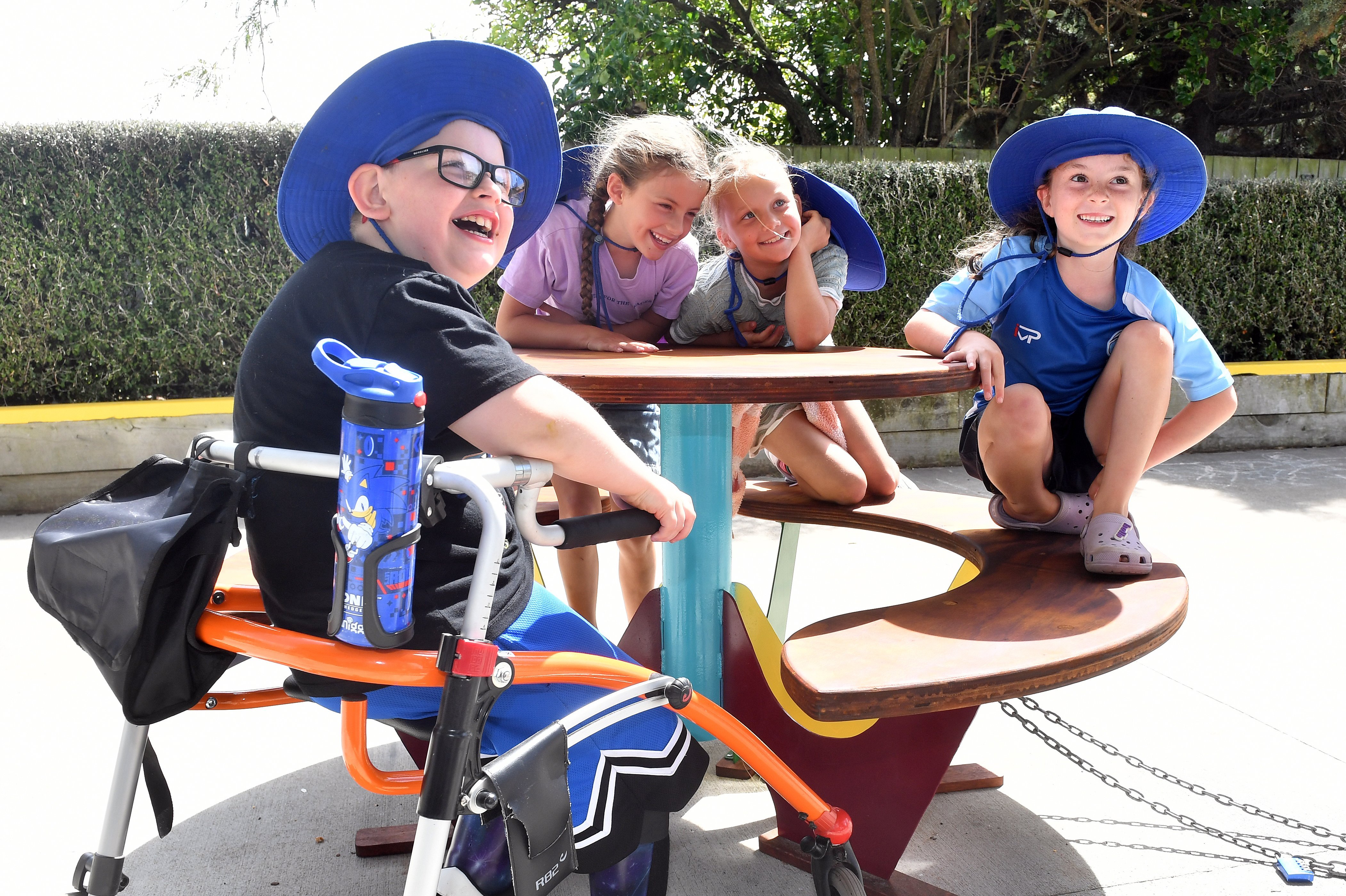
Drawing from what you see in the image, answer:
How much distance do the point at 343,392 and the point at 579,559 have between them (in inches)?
51.8

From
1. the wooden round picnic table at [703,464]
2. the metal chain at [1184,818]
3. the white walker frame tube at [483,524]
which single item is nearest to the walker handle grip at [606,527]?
the white walker frame tube at [483,524]

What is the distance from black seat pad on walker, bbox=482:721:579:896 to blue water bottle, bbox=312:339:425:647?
8.5 inches

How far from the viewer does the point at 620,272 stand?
2.46 m

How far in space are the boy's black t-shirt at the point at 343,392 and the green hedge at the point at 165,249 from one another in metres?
4.56

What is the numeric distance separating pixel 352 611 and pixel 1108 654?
1038 mm

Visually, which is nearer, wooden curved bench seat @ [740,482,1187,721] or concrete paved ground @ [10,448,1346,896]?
wooden curved bench seat @ [740,482,1187,721]

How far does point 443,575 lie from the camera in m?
1.23

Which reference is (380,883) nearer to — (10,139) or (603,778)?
(603,778)

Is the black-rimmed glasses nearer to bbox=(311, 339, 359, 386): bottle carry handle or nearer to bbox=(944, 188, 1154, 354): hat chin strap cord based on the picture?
bbox=(311, 339, 359, 386): bottle carry handle

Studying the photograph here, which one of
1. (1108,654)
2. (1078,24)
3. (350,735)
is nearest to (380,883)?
(350,735)

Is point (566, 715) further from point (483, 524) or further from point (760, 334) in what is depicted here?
point (760, 334)

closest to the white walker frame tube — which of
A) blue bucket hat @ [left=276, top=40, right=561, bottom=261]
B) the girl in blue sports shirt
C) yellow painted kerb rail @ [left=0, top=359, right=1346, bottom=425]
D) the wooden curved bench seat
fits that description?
the wooden curved bench seat

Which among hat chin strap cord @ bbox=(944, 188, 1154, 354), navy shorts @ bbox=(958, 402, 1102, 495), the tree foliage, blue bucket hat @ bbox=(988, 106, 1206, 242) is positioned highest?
the tree foliage

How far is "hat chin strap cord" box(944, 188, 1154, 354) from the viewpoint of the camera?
2.08m
